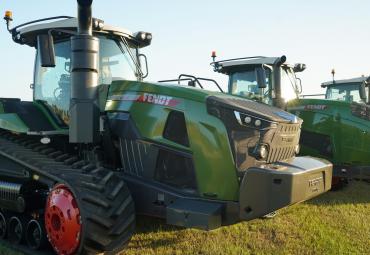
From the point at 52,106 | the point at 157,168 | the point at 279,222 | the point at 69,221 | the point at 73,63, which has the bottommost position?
the point at 279,222

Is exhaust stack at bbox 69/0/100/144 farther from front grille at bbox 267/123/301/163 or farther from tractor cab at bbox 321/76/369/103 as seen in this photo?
tractor cab at bbox 321/76/369/103

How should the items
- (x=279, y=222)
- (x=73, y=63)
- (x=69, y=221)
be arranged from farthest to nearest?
(x=279, y=222), (x=73, y=63), (x=69, y=221)

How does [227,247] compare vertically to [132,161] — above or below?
below

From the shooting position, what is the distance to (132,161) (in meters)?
4.54

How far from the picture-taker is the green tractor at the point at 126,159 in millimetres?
3871

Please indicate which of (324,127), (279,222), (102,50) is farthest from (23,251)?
(324,127)

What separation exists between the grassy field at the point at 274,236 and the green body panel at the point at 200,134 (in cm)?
88

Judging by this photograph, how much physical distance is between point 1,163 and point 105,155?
4.26ft

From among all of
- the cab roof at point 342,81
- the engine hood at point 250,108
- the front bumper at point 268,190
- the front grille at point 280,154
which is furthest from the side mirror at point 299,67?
the front bumper at point 268,190

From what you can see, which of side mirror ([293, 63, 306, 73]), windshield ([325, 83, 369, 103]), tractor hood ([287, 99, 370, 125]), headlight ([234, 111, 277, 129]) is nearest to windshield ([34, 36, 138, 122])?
headlight ([234, 111, 277, 129])

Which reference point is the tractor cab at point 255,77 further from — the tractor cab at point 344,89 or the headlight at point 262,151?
the headlight at point 262,151

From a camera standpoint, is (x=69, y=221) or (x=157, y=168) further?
(x=157, y=168)

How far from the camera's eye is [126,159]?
4594mm

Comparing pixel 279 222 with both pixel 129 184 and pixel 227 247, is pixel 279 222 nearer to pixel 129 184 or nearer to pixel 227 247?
pixel 227 247
